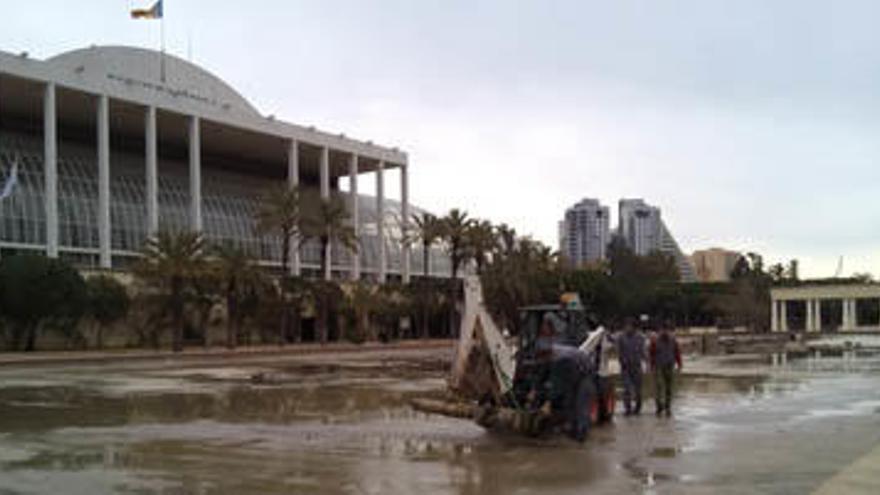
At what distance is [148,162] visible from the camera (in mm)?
91438

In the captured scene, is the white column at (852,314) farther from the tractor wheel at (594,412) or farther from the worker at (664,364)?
the tractor wheel at (594,412)

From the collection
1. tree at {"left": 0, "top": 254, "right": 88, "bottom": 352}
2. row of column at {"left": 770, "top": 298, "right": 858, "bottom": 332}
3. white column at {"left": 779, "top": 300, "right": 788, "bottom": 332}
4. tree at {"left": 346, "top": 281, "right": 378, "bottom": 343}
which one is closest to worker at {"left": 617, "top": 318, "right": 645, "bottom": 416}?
tree at {"left": 0, "top": 254, "right": 88, "bottom": 352}

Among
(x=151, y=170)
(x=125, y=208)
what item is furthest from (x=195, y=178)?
(x=125, y=208)

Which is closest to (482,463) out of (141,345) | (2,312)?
(2,312)

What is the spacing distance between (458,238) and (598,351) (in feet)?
275

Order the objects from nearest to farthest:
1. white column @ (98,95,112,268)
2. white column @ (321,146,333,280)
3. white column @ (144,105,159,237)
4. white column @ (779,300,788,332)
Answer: white column @ (98,95,112,268), white column @ (144,105,159,237), white column @ (321,146,333,280), white column @ (779,300,788,332)

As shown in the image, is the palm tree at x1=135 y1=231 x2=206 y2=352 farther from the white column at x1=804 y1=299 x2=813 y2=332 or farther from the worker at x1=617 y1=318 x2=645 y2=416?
the white column at x1=804 y1=299 x2=813 y2=332

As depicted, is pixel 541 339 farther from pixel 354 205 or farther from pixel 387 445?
pixel 354 205

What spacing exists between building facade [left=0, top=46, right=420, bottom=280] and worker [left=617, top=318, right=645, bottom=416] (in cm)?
6132

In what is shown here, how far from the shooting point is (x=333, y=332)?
103375 mm

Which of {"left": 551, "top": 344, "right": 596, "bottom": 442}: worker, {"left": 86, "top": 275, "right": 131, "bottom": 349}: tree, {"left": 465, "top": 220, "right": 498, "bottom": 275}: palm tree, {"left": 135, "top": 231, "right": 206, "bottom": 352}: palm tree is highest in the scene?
{"left": 465, "top": 220, "right": 498, "bottom": 275}: palm tree

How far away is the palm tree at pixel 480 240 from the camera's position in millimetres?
105750

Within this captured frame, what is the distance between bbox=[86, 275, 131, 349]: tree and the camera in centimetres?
7686

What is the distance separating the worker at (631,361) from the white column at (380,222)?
93.5m
